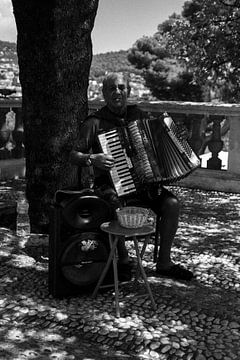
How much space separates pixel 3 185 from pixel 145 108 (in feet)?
9.00

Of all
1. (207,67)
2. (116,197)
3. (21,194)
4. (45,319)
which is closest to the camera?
(45,319)

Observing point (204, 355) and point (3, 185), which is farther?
point (3, 185)

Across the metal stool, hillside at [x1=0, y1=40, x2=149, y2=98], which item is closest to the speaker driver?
the metal stool

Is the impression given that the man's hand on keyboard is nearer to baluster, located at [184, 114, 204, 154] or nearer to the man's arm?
the man's arm

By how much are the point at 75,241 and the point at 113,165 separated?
660 mm

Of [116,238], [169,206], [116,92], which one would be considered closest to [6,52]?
[116,92]

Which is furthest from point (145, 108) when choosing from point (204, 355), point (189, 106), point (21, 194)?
point (204, 355)

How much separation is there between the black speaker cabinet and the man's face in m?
0.80

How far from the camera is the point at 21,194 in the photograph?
336 inches

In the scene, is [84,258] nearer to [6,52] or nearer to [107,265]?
[107,265]

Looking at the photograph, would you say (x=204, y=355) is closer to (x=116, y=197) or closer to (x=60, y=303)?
(x=60, y=303)

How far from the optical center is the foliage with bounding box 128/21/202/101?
3139 cm

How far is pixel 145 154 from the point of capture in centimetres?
455

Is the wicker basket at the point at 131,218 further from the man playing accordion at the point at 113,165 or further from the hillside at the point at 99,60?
the hillside at the point at 99,60
